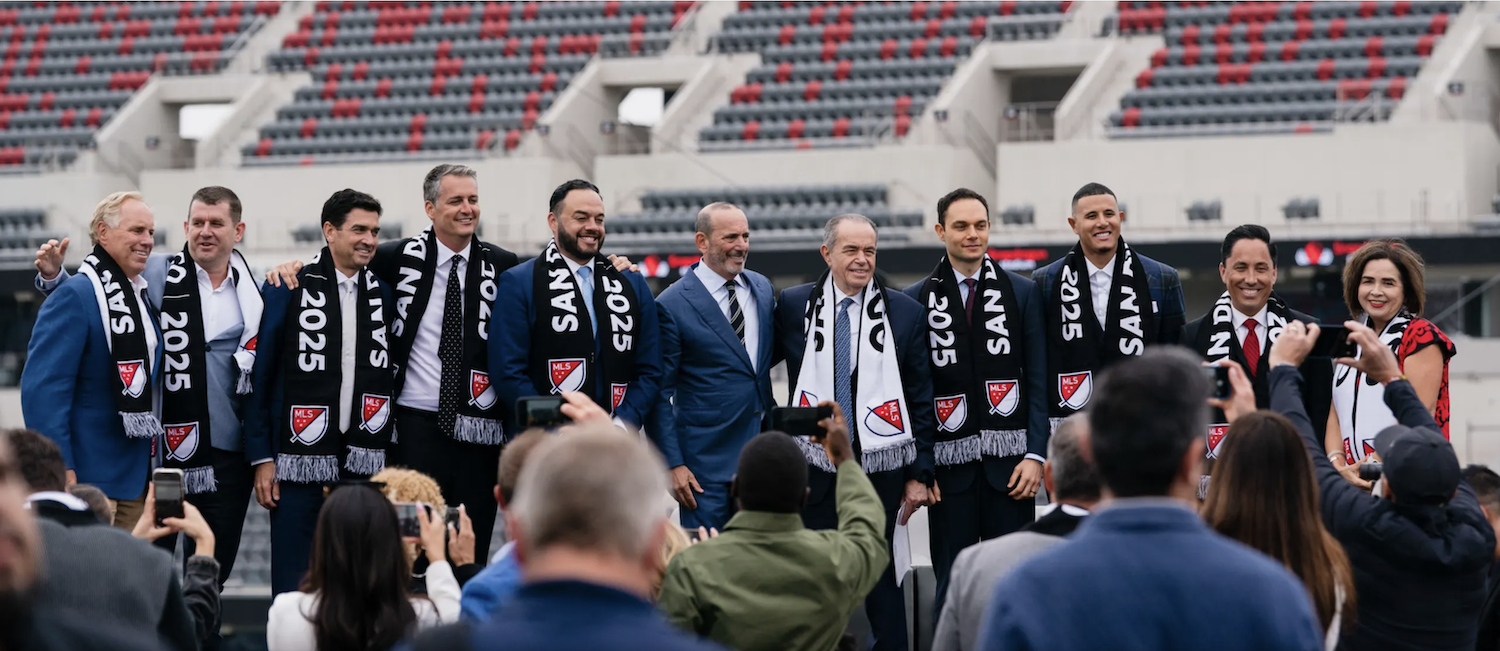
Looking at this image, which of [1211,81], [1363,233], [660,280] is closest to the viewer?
[1363,233]

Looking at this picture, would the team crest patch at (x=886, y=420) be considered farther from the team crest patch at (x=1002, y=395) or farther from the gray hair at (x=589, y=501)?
the gray hair at (x=589, y=501)

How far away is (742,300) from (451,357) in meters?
1.00

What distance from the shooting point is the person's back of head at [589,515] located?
78.8 inches

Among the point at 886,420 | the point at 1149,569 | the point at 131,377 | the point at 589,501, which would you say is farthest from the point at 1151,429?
the point at 131,377

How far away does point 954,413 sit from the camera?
5.74 meters

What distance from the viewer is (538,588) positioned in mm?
1971

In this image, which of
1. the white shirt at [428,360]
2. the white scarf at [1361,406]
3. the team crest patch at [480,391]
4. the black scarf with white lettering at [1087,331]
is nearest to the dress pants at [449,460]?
the white shirt at [428,360]

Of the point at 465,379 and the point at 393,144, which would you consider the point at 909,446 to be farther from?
the point at 393,144

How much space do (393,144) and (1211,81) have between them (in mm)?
9830

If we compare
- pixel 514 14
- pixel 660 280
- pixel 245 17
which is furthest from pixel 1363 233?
pixel 245 17

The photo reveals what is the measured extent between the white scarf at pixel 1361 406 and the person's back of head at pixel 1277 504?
219 cm

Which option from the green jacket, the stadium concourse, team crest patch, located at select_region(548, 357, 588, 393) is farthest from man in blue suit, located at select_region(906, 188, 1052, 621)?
the stadium concourse

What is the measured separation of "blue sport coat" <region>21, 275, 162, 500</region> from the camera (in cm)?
527

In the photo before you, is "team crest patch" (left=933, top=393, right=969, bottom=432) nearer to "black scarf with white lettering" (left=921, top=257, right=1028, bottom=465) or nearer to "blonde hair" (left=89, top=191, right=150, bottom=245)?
"black scarf with white lettering" (left=921, top=257, right=1028, bottom=465)
